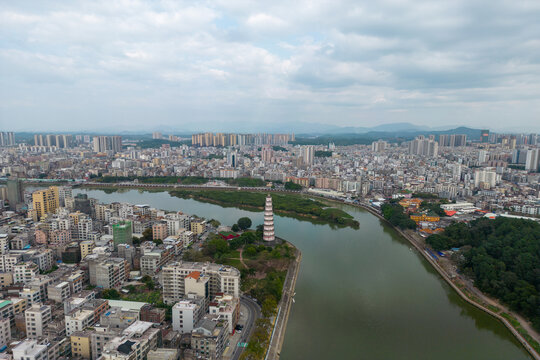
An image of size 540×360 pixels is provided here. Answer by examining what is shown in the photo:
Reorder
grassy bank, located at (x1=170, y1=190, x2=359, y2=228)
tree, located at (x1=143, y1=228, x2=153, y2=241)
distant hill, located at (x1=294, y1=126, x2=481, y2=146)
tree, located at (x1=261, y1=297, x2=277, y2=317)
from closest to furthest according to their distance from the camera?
tree, located at (x1=261, y1=297, x2=277, y2=317), tree, located at (x1=143, y1=228, x2=153, y2=241), grassy bank, located at (x1=170, y1=190, x2=359, y2=228), distant hill, located at (x1=294, y1=126, x2=481, y2=146)

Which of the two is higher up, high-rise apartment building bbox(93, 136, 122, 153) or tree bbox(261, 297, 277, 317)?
high-rise apartment building bbox(93, 136, 122, 153)

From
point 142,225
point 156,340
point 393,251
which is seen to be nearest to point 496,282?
point 393,251

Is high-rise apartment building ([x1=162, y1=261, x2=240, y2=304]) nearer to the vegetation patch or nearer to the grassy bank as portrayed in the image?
the vegetation patch

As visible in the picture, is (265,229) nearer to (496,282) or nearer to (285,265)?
(285,265)

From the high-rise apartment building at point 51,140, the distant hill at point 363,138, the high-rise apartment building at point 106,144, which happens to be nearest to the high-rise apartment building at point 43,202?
the high-rise apartment building at point 106,144

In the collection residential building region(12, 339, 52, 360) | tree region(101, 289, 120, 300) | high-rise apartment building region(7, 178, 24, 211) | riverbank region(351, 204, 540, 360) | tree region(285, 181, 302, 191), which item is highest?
high-rise apartment building region(7, 178, 24, 211)

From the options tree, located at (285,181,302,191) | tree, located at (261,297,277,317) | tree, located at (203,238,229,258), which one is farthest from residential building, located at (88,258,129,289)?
tree, located at (285,181,302,191)

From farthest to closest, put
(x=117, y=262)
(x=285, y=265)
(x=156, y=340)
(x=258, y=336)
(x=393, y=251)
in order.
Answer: (x=393, y=251) → (x=285, y=265) → (x=117, y=262) → (x=258, y=336) → (x=156, y=340)

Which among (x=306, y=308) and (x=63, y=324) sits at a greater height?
(x=63, y=324)
